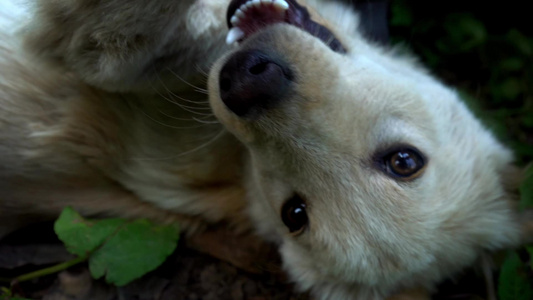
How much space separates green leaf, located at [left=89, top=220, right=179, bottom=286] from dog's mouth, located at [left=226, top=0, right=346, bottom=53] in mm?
1060

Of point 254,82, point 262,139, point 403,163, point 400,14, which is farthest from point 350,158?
point 400,14

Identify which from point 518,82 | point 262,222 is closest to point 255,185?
point 262,222

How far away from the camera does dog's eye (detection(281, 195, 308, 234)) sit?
7.55 feet

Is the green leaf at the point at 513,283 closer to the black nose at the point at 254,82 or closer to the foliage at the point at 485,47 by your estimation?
the foliage at the point at 485,47

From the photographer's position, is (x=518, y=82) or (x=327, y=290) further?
(x=518, y=82)

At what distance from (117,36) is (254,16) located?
0.55 metres

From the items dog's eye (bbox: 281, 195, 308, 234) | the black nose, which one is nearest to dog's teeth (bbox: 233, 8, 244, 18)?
the black nose

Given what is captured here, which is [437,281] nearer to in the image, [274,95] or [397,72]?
[397,72]

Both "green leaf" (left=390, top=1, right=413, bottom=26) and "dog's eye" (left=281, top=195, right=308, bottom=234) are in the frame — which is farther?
"green leaf" (left=390, top=1, right=413, bottom=26)

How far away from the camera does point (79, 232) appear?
2.51m

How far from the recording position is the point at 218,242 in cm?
292

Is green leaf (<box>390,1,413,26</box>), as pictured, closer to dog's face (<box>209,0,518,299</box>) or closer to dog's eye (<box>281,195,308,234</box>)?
dog's face (<box>209,0,518,299</box>)

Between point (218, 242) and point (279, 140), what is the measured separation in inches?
42.4

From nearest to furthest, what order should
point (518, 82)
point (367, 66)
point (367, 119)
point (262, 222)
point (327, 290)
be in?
1. point (367, 119)
2. point (367, 66)
3. point (327, 290)
4. point (262, 222)
5. point (518, 82)
